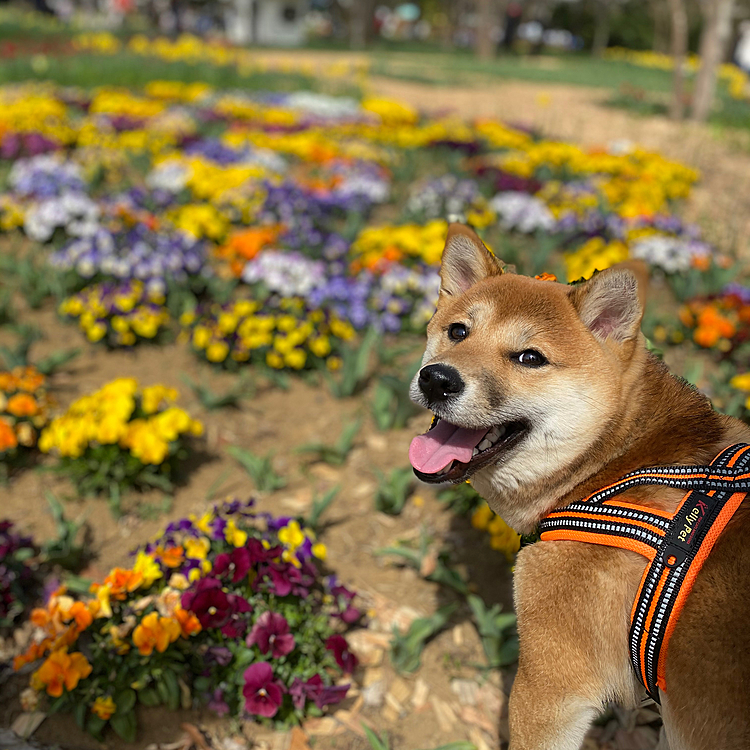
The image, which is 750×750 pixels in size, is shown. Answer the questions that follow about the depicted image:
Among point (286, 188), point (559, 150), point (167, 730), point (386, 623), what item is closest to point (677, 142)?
point (559, 150)

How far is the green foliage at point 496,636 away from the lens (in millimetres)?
2805

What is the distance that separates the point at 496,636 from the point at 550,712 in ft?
3.26

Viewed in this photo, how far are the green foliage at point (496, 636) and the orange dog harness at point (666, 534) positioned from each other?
1005 mm

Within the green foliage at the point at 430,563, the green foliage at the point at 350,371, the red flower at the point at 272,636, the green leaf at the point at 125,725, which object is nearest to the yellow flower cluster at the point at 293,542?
the red flower at the point at 272,636

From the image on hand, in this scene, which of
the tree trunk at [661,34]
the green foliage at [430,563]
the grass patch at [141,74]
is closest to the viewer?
the green foliage at [430,563]

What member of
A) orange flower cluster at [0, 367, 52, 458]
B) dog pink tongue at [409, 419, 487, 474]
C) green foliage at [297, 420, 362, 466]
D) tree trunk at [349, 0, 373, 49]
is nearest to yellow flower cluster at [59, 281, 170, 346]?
orange flower cluster at [0, 367, 52, 458]

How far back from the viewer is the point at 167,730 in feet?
8.56

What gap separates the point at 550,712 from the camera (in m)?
1.85

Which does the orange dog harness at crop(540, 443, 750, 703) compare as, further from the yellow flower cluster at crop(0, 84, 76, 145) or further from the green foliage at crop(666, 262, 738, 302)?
the yellow flower cluster at crop(0, 84, 76, 145)

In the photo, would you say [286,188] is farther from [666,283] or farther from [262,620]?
[262,620]

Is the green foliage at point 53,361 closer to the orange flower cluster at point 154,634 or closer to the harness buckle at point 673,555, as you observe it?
the orange flower cluster at point 154,634

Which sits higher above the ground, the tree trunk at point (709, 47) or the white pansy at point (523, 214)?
the tree trunk at point (709, 47)

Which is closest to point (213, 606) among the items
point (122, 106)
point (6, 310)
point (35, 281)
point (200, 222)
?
point (6, 310)

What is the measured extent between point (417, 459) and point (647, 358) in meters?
0.79
